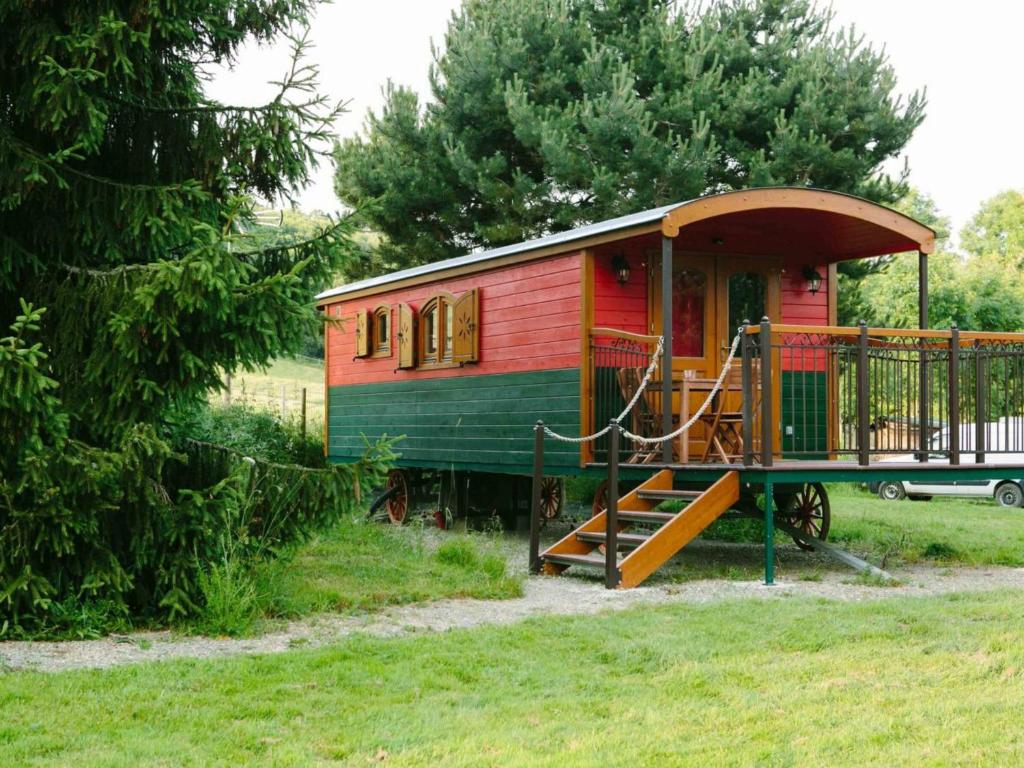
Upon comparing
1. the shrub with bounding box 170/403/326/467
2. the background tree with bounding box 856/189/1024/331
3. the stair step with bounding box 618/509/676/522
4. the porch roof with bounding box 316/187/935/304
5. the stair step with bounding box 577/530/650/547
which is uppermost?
the background tree with bounding box 856/189/1024/331

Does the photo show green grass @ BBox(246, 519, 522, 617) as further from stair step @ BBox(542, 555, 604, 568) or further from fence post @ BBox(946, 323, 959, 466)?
fence post @ BBox(946, 323, 959, 466)

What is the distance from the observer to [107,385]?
6.90 m

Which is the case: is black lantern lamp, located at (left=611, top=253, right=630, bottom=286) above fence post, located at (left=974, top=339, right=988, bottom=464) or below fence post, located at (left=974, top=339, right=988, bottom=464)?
above

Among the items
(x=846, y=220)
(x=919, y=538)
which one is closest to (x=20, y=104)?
(x=846, y=220)

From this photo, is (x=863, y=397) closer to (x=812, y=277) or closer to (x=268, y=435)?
(x=812, y=277)

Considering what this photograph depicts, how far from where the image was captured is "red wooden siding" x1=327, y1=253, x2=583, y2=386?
11.1 m

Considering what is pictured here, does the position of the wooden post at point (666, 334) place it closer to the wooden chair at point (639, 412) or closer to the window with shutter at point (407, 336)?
the wooden chair at point (639, 412)

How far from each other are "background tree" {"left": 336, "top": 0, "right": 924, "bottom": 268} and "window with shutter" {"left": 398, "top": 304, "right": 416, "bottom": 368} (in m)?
5.13

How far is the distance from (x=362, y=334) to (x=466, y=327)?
3.07 m

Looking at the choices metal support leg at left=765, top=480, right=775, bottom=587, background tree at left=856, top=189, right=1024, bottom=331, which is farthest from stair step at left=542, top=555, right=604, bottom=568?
background tree at left=856, top=189, right=1024, bottom=331

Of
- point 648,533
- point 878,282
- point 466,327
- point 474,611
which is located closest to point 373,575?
point 474,611

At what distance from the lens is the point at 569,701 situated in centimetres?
519

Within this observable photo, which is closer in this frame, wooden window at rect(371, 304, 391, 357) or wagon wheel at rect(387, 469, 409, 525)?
wooden window at rect(371, 304, 391, 357)

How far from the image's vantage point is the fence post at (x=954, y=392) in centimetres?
992
